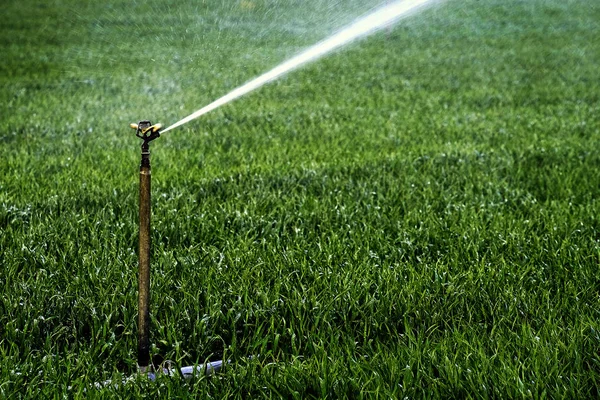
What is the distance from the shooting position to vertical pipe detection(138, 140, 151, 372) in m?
2.41

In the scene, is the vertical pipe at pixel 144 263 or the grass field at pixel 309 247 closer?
the vertical pipe at pixel 144 263

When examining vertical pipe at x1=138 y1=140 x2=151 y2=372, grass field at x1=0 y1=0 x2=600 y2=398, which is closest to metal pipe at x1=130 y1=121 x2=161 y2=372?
vertical pipe at x1=138 y1=140 x2=151 y2=372

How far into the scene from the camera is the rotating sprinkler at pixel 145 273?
2.41m

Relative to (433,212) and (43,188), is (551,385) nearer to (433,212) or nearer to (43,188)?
(433,212)

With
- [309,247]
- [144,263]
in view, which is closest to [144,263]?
[144,263]

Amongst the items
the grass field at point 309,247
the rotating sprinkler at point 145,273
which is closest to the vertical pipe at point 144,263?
the rotating sprinkler at point 145,273

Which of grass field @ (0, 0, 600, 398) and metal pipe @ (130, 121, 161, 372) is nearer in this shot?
metal pipe @ (130, 121, 161, 372)

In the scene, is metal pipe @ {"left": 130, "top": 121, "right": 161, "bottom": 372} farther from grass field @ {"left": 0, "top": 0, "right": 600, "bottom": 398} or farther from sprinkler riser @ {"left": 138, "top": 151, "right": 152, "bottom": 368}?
grass field @ {"left": 0, "top": 0, "right": 600, "bottom": 398}

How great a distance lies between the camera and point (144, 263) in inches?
97.5

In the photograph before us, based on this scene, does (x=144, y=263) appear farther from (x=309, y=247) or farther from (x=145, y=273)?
(x=309, y=247)

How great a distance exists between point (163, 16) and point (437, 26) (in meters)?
9.81

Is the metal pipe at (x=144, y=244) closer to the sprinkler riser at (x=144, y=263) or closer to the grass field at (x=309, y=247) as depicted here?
the sprinkler riser at (x=144, y=263)

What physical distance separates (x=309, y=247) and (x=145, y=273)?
145 centimetres

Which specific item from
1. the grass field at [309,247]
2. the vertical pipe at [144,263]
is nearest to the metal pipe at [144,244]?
the vertical pipe at [144,263]
